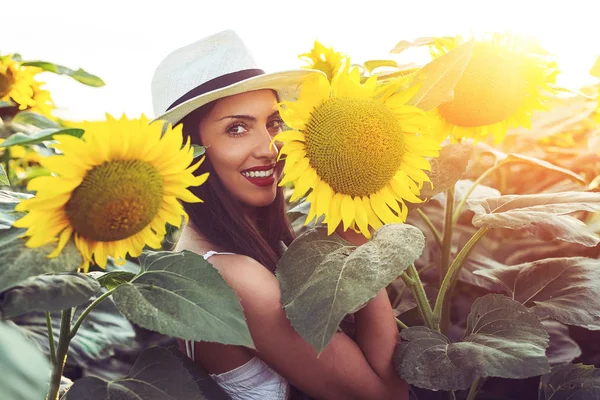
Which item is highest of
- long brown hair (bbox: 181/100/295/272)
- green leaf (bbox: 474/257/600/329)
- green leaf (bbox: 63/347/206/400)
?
long brown hair (bbox: 181/100/295/272)

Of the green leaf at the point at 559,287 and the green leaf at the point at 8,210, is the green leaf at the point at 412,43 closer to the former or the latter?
the green leaf at the point at 559,287

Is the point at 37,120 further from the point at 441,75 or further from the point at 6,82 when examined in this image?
the point at 441,75

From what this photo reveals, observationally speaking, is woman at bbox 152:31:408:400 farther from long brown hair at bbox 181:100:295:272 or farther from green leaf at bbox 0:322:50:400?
green leaf at bbox 0:322:50:400

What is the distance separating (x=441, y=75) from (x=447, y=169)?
7.9 inches

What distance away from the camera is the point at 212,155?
1.05 m

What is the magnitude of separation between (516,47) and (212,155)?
57 cm

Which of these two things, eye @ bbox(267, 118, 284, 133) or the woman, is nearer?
the woman

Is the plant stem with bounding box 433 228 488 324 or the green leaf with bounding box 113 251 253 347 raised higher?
the green leaf with bounding box 113 251 253 347

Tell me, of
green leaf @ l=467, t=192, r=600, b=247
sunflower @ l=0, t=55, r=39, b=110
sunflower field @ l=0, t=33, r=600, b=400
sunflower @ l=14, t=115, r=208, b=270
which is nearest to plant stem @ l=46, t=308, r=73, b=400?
sunflower field @ l=0, t=33, r=600, b=400

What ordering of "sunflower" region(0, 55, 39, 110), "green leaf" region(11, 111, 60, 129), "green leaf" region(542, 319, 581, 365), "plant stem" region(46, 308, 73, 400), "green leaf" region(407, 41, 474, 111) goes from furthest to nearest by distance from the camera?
1. "sunflower" region(0, 55, 39, 110)
2. "green leaf" region(11, 111, 60, 129)
3. "green leaf" region(542, 319, 581, 365)
4. "green leaf" region(407, 41, 474, 111)
5. "plant stem" region(46, 308, 73, 400)

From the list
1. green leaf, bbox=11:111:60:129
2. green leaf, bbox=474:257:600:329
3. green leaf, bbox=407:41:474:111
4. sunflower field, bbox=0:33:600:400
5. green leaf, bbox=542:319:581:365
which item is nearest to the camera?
sunflower field, bbox=0:33:600:400

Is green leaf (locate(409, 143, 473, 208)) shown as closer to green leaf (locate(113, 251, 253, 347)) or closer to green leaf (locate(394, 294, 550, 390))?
green leaf (locate(394, 294, 550, 390))

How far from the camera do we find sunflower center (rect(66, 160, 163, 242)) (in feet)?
2.11

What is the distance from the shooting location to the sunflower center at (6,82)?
1.71 metres
